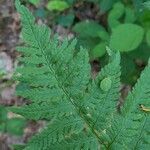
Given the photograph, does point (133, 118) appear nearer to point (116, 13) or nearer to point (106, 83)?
point (106, 83)

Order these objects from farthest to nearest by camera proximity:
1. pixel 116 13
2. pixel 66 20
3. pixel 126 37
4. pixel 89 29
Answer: pixel 66 20 → pixel 89 29 → pixel 116 13 → pixel 126 37

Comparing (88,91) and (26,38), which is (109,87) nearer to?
(88,91)

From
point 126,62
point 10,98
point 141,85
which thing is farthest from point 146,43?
point 141,85

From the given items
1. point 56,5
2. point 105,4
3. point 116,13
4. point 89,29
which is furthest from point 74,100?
point 56,5

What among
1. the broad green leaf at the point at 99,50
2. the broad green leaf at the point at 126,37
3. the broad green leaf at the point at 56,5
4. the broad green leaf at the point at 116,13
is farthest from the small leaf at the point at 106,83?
the broad green leaf at the point at 56,5

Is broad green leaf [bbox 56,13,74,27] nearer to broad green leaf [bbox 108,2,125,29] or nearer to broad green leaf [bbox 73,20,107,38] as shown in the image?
broad green leaf [bbox 73,20,107,38]

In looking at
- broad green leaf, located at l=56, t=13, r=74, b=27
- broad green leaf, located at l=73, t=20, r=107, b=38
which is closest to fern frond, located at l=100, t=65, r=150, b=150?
broad green leaf, located at l=73, t=20, r=107, b=38

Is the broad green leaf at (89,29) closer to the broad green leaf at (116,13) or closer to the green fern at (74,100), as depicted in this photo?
the broad green leaf at (116,13)
